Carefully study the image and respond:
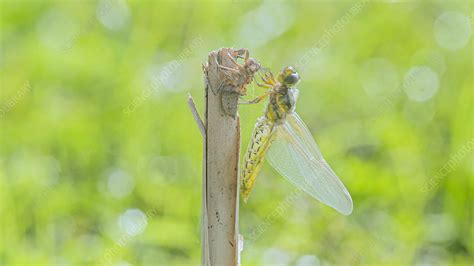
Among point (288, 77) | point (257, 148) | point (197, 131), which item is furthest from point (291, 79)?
point (197, 131)

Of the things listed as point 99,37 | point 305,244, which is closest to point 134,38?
point 99,37

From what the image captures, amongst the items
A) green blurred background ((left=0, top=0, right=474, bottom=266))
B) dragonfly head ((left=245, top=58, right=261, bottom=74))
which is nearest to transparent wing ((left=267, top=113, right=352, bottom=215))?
dragonfly head ((left=245, top=58, right=261, bottom=74))

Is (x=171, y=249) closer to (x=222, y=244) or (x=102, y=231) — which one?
(x=102, y=231)

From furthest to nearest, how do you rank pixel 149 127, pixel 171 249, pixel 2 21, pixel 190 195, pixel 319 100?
1. pixel 2 21
2. pixel 319 100
3. pixel 149 127
4. pixel 190 195
5. pixel 171 249

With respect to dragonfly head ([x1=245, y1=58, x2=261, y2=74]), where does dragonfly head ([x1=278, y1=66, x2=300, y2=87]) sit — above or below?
above

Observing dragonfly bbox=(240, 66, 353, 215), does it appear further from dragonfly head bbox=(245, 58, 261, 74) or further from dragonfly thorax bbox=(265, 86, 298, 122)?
dragonfly head bbox=(245, 58, 261, 74)

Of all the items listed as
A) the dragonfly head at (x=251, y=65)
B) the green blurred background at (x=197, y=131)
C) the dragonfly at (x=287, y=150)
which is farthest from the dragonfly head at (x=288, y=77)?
the green blurred background at (x=197, y=131)
